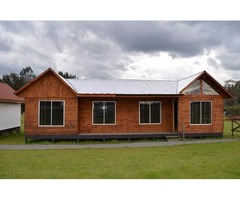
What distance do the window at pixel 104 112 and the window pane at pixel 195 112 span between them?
501 centimetres

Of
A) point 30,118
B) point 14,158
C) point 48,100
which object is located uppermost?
point 48,100

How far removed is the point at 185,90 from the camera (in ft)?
57.3

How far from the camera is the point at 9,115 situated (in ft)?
72.5

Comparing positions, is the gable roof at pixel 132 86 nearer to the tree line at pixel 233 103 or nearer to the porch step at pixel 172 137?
the porch step at pixel 172 137

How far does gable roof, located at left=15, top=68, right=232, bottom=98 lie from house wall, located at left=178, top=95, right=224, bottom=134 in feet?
1.95

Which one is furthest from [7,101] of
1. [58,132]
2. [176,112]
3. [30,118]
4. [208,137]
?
[208,137]

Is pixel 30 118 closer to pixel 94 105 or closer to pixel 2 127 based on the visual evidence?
pixel 94 105

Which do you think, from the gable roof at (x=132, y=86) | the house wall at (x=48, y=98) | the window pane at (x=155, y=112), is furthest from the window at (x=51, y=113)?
the window pane at (x=155, y=112)

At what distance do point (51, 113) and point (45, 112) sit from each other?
359 mm

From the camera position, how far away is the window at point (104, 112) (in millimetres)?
17422

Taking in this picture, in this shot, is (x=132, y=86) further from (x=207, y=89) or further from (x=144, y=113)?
(x=207, y=89)

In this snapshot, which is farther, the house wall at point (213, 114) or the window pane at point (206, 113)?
the window pane at point (206, 113)

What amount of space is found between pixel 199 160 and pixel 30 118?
10.5 metres

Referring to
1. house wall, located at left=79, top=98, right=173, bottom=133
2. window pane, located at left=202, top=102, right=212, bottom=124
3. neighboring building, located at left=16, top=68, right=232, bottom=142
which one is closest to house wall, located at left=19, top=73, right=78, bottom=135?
neighboring building, located at left=16, top=68, right=232, bottom=142
